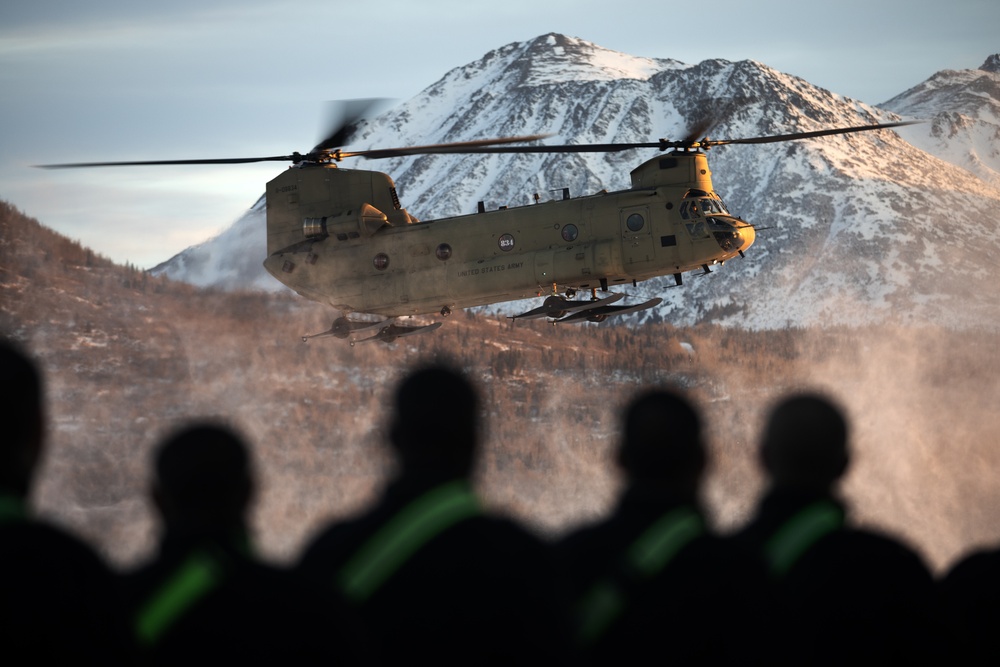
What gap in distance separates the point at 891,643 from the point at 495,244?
964 inches

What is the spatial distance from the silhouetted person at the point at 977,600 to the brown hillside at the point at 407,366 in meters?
35.8

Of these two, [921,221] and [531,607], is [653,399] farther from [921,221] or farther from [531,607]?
[921,221]

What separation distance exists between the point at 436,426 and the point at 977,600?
347 cm

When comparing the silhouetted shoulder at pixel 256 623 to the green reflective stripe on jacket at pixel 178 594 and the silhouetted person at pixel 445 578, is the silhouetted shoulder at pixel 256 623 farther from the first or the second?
the silhouetted person at pixel 445 578

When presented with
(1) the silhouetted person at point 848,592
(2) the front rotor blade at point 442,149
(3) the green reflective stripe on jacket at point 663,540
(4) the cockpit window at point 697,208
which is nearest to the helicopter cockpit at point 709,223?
(4) the cockpit window at point 697,208

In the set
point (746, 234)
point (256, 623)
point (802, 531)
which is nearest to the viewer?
point (256, 623)

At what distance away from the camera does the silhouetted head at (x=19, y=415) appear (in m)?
5.17

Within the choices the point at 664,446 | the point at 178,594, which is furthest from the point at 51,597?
Answer: the point at 664,446

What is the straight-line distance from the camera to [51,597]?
16.0ft

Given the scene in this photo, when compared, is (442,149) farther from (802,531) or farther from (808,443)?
(802,531)

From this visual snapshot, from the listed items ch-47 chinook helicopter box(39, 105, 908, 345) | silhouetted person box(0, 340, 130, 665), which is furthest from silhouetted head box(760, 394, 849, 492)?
ch-47 chinook helicopter box(39, 105, 908, 345)

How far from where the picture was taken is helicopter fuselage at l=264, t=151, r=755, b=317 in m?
29.8

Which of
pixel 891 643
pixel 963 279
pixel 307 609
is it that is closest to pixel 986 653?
pixel 891 643

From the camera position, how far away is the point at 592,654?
623 cm
